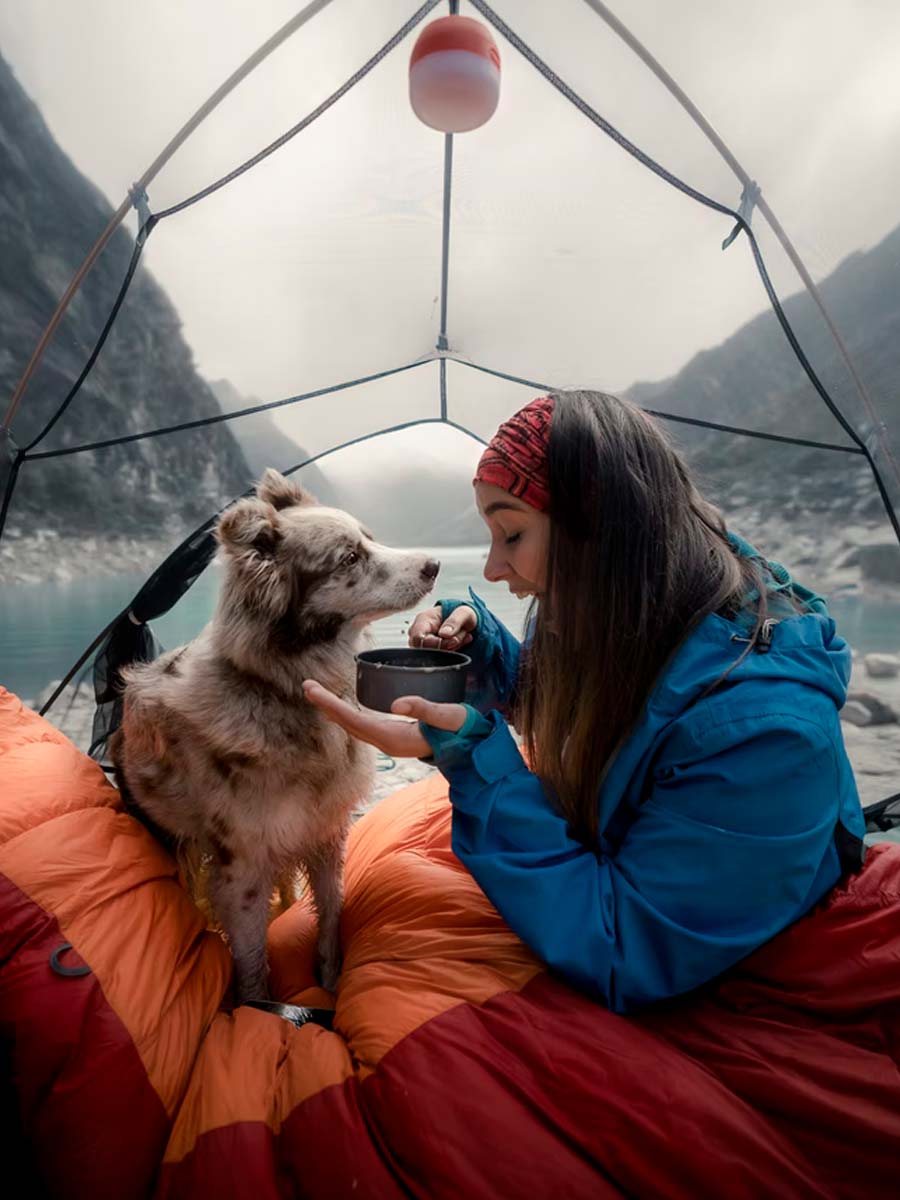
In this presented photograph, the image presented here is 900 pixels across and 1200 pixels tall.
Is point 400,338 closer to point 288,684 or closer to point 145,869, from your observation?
point 288,684

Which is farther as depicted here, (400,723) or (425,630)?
(425,630)

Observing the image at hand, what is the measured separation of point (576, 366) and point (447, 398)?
75 cm

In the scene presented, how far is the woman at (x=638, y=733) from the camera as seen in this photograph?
1.05 m

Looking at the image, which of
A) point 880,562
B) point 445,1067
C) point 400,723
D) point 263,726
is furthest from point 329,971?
point 880,562

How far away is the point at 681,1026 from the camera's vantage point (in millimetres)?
1130

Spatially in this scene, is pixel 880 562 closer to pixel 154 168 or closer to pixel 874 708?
pixel 874 708

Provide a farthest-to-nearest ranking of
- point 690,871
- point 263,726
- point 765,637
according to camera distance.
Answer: point 263,726 → point 765,637 → point 690,871

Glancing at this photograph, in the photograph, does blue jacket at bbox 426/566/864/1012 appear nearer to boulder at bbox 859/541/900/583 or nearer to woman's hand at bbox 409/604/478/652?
woman's hand at bbox 409/604/478/652

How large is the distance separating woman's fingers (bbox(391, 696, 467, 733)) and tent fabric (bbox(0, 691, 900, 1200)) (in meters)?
0.50

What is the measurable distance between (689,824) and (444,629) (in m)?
0.88

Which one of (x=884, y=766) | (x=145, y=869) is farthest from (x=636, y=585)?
Result: (x=884, y=766)

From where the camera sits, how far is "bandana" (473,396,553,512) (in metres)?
1.30

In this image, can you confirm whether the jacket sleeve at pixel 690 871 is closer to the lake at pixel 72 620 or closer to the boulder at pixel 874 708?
the lake at pixel 72 620

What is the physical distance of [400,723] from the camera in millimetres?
1322
